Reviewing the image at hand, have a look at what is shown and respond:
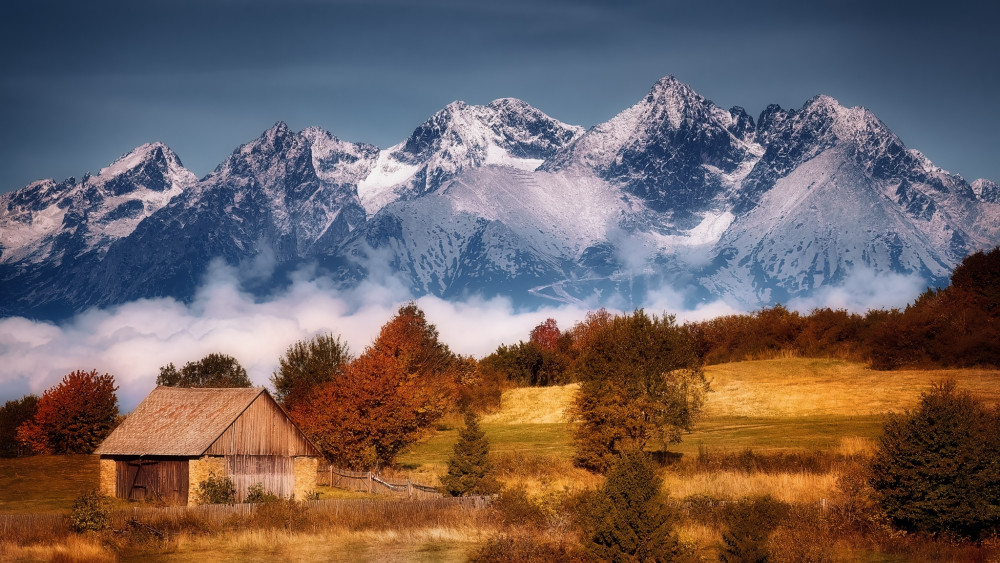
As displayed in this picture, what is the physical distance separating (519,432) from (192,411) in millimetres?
31952

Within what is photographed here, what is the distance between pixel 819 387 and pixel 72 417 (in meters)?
66.6

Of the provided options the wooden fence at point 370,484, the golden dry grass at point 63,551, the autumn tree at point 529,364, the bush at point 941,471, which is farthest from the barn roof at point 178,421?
the autumn tree at point 529,364

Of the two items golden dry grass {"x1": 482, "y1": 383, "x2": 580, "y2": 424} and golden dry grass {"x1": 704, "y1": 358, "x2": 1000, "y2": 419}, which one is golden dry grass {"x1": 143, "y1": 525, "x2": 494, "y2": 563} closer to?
golden dry grass {"x1": 704, "y1": 358, "x2": 1000, "y2": 419}

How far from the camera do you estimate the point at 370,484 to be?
57.0 metres

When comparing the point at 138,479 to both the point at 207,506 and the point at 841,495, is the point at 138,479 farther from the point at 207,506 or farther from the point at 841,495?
the point at 841,495

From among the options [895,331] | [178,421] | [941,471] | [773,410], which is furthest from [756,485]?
[895,331]

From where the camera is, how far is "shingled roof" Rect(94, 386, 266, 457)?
5697 cm

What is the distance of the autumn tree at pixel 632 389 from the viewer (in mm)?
54469

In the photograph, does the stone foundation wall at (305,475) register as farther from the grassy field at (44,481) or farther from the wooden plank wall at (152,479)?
the grassy field at (44,481)

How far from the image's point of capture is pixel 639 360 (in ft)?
194

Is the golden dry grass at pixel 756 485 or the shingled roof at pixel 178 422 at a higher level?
the shingled roof at pixel 178 422

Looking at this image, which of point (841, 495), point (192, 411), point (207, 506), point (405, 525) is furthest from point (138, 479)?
point (841, 495)

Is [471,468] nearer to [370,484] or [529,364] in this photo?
[370,484]

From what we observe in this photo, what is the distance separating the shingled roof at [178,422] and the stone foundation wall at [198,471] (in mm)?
694
